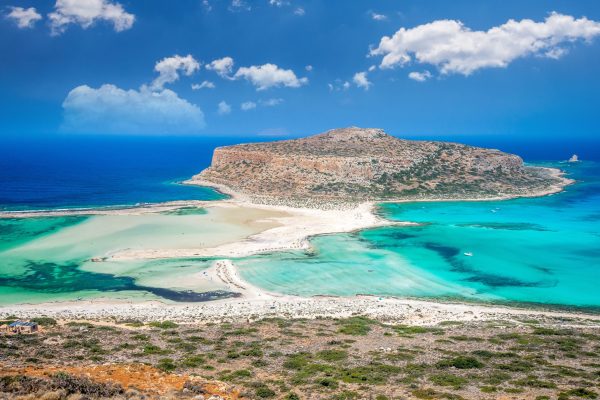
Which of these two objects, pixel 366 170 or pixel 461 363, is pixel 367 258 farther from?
pixel 366 170

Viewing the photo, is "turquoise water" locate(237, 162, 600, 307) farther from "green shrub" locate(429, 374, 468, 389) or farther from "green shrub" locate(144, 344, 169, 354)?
"green shrub" locate(429, 374, 468, 389)

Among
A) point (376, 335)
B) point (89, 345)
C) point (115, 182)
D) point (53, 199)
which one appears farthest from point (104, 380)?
point (115, 182)

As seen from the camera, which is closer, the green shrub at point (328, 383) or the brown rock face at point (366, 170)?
the green shrub at point (328, 383)

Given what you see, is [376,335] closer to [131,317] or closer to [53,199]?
[131,317]

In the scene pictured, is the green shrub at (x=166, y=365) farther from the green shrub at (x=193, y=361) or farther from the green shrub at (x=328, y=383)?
the green shrub at (x=328, y=383)

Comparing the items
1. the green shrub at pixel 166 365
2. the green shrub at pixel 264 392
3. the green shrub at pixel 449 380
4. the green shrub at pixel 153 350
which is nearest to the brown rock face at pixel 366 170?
Answer: the green shrub at pixel 153 350

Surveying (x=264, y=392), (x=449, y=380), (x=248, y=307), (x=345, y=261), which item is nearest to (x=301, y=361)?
(x=264, y=392)
